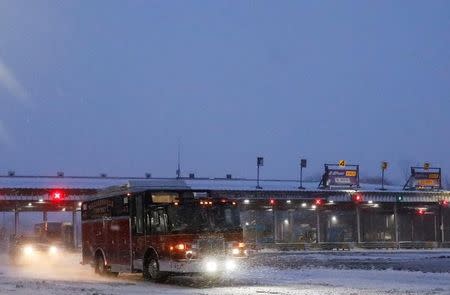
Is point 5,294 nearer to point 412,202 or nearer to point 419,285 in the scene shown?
point 419,285

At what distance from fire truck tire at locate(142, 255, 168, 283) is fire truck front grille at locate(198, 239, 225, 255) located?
5.11 ft

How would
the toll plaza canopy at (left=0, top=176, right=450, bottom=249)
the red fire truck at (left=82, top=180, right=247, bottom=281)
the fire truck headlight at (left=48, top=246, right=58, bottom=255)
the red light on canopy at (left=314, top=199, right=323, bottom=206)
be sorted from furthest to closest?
1. the red light on canopy at (left=314, top=199, right=323, bottom=206)
2. the toll plaza canopy at (left=0, top=176, right=450, bottom=249)
3. the fire truck headlight at (left=48, top=246, right=58, bottom=255)
4. the red fire truck at (left=82, top=180, right=247, bottom=281)

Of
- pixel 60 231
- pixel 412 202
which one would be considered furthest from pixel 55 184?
pixel 412 202

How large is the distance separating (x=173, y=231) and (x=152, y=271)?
1781 millimetres

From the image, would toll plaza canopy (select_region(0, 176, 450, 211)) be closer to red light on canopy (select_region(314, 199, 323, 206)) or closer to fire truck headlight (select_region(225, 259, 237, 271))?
red light on canopy (select_region(314, 199, 323, 206))

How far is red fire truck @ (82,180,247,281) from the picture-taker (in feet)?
76.3

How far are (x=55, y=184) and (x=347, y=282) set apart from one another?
4185 centimetres

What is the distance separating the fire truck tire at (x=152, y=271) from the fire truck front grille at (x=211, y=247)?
1.56m

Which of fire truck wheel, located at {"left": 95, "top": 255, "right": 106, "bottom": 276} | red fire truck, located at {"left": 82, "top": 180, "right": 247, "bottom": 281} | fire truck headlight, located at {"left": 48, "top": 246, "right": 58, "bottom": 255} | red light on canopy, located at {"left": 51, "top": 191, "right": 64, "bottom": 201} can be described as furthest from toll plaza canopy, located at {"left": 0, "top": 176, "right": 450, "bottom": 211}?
red fire truck, located at {"left": 82, "top": 180, "right": 247, "bottom": 281}

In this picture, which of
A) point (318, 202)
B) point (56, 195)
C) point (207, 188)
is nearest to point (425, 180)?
point (318, 202)

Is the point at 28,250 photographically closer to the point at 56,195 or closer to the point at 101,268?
the point at 101,268

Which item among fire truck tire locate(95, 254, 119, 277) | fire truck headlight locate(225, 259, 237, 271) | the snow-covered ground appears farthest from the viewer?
fire truck tire locate(95, 254, 119, 277)

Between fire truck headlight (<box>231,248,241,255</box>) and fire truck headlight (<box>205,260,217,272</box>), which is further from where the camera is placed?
fire truck headlight (<box>231,248,241,255</box>)

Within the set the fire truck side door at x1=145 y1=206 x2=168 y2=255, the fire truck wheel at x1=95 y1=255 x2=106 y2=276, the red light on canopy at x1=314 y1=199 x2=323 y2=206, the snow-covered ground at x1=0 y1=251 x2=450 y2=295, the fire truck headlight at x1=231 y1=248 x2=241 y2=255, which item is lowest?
the snow-covered ground at x1=0 y1=251 x2=450 y2=295
